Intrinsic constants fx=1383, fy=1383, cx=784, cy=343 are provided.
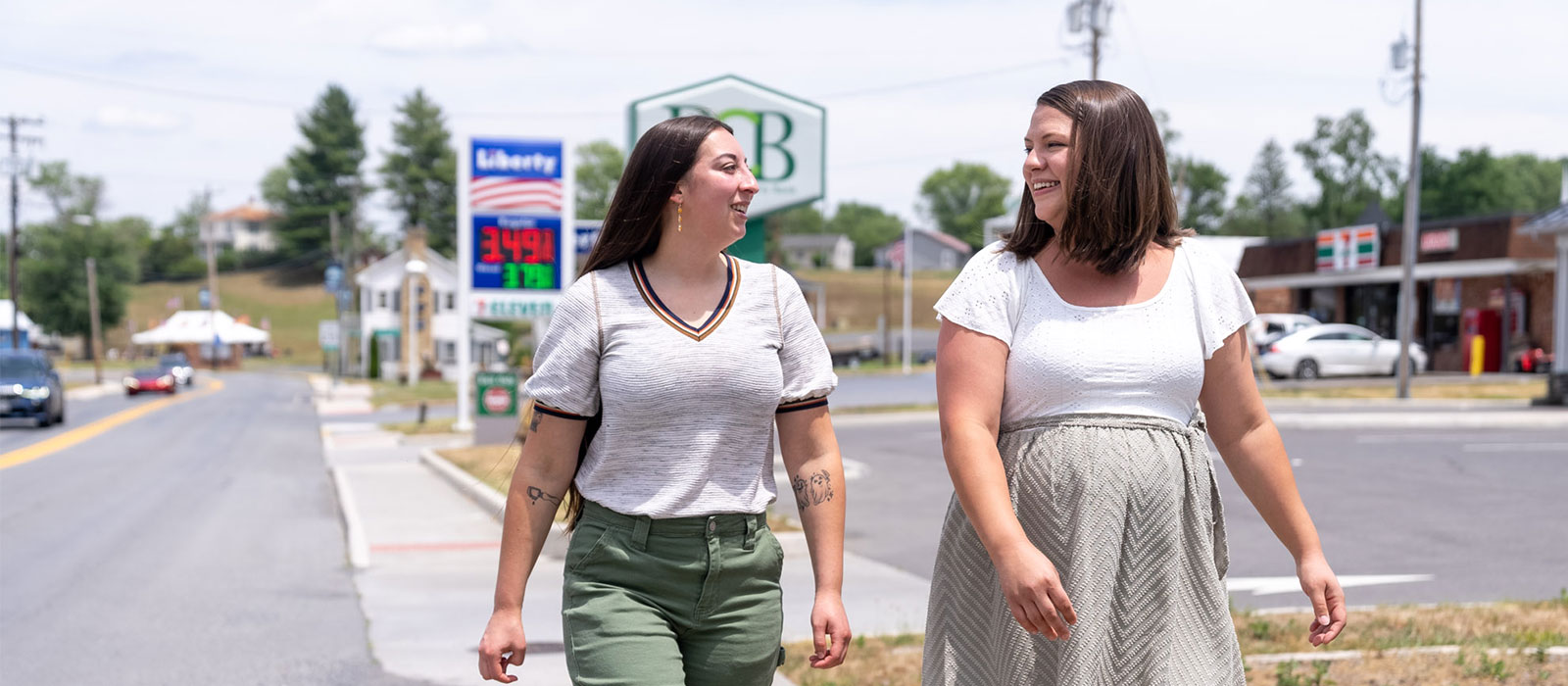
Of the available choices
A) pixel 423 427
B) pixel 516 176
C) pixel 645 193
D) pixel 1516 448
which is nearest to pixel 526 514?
pixel 645 193

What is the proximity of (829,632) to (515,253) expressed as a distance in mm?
18467

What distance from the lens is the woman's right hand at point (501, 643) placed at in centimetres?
303

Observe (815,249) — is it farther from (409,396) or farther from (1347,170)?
(409,396)

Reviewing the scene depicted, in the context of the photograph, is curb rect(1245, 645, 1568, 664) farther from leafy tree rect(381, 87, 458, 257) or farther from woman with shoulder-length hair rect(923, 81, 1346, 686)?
leafy tree rect(381, 87, 458, 257)

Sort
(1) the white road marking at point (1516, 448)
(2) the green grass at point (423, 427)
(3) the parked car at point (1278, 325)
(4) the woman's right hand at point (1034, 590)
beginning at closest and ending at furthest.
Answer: (4) the woman's right hand at point (1034, 590) → (1) the white road marking at point (1516, 448) → (2) the green grass at point (423, 427) → (3) the parked car at point (1278, 325)

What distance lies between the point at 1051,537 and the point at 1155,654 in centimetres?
32

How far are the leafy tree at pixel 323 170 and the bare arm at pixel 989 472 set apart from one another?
12914 cm

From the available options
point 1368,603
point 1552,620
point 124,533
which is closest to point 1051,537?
point 1552,620

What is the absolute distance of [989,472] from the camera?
2.62 m

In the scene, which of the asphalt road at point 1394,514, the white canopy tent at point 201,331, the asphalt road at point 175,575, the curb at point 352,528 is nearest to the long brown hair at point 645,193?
the asphalt road at point 175,575

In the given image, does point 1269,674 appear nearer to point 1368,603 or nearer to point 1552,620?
point 1552,620

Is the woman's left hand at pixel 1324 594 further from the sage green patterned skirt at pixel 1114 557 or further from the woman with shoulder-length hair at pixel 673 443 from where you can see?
the woman with shoulder-length hair at pixel 673 443

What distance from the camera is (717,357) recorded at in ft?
9.90

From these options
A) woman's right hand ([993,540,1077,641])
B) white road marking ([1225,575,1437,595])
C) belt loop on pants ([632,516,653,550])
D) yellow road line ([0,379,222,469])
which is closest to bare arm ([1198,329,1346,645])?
woman's right hand ([993,540,1077,641])
